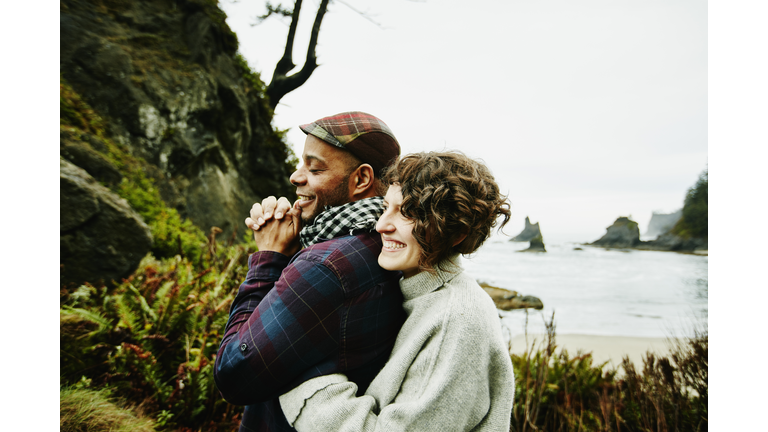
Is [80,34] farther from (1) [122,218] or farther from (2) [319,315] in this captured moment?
(2) [319,315]

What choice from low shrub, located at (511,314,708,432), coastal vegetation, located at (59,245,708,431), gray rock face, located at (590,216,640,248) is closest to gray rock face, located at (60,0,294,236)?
coastal vegetation, located at (59,245,708,431)

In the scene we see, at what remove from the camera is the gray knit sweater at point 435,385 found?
106cm

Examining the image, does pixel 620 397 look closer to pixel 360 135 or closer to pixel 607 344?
pixel 360 135

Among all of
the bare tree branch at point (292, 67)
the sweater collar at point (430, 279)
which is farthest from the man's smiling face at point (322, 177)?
the bare tree branch at point (292, 67)

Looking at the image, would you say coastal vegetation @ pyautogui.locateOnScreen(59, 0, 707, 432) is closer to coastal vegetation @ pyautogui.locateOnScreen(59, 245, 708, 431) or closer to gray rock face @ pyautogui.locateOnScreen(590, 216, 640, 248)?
coastal vegetation @ pyautogui.locateOnScreen(59, 245, 708, 431)

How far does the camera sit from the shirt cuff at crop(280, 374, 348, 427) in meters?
1.12

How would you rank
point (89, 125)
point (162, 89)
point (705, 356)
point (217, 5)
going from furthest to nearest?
point (217, 5) < point (162, 89) < point (89, 125) < point (705, 356)

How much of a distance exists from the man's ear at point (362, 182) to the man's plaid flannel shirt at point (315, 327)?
0.28 meters

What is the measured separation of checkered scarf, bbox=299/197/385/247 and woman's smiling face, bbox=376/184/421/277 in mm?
90

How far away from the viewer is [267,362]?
1108 millimetres

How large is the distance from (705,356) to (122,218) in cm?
654

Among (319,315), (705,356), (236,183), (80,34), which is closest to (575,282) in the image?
(705,356)

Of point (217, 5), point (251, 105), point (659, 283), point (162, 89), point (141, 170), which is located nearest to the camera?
point (141, 170)

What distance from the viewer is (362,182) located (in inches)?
60.6
